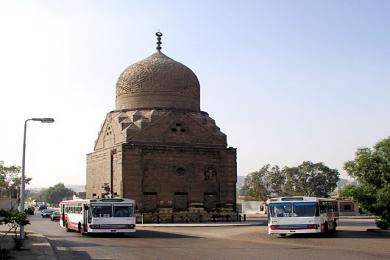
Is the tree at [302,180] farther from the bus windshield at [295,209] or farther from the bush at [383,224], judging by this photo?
the bus windshield at [295,209]

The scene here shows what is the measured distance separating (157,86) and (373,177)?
87.3ft

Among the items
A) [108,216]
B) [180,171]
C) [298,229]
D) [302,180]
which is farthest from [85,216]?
[302,180]

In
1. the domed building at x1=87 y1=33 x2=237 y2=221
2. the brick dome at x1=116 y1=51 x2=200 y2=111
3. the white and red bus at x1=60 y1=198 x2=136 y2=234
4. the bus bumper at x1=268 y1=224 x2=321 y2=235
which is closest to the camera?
the bus bumper at x1=268 y1=224 x2=321 y2=235

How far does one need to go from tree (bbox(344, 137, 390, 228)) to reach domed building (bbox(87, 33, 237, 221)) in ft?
66.8

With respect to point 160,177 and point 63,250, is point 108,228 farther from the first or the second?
point 160,177

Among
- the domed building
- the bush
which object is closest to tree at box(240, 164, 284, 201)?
the domed building

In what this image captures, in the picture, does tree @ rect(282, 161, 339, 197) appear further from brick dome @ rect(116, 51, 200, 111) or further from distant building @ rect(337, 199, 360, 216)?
brick dome @ rect(116, 51, 200, 111)

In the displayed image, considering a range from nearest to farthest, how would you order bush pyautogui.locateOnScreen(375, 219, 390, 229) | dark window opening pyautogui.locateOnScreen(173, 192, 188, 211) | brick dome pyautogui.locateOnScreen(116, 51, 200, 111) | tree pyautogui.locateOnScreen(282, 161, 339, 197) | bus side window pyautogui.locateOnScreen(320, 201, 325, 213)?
bus side window pyautogui.locateOnScreen(320, 201, 325, 213) → bush pyautogui.locateOnScreen(375, 219, 390, 229) → dark window opening pyautogui.locateOnScreen(173, 192, 188, 211) → brick dome pyautogui.locateOnScreen(116, 51, 200, 111) → tree pyautogui.locateOnScreen(282, 161, 339, 197)

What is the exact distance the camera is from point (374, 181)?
30.1 m

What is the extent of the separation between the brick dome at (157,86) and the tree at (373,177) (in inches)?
970

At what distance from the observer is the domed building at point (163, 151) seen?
48.1 meters

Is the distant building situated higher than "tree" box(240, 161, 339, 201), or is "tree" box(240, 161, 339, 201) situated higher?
"tree" box(240, 161, 339, 201)

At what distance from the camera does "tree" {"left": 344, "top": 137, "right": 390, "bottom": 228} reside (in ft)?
96.7

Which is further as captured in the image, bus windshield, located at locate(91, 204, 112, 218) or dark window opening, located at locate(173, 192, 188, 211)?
dark window opening, located at locate(173, 192, 188, 211)
